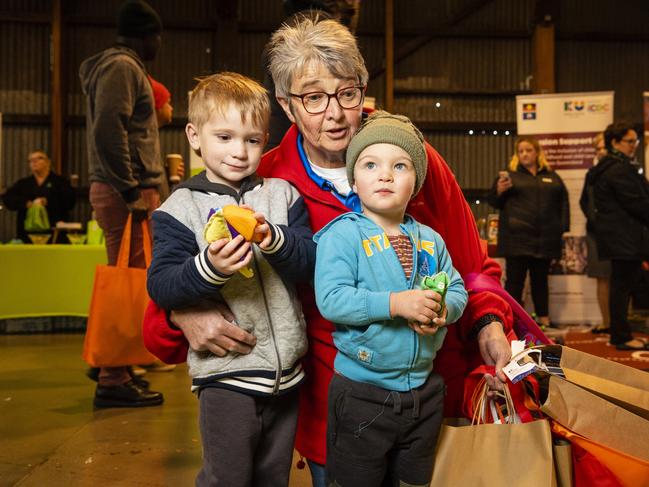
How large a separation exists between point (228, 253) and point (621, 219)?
4268 mm

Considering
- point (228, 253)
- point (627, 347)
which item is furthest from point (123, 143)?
point (627, 347)

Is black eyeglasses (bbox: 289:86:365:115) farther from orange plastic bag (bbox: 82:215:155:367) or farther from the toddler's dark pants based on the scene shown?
orange plastic bag (bbox: 82:215:155:367)

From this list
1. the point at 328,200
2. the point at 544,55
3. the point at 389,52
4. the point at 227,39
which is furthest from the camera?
the point at 389,52

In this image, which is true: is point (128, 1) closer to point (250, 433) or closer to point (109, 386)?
point (109, 386)

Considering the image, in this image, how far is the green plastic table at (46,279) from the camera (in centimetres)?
588

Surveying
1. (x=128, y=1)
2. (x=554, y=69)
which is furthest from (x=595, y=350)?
(x=554, y=69)

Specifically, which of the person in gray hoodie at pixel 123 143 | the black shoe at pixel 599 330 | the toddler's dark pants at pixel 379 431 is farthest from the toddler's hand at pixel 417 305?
the black shoe at pixel 599 330

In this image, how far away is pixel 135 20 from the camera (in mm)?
3379

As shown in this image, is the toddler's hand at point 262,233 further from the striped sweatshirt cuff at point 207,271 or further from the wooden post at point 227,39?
the wooden post at point 227,39

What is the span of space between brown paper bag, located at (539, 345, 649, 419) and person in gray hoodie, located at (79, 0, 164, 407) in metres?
2.02

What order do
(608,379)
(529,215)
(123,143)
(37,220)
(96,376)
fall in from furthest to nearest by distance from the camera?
(37,220) → (529,215) → (96,376) → (123,143) → (608,379)

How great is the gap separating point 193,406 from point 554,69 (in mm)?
7752

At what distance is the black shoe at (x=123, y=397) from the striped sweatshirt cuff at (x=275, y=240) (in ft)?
7.60

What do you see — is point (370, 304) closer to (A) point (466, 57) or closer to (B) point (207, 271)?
(B) point (207, 271)
